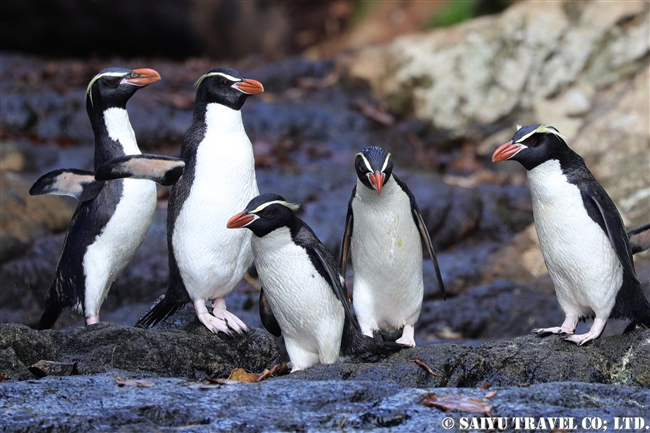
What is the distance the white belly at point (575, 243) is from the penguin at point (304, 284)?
3.53 feet

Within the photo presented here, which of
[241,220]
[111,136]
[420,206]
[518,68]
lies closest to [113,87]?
[111,136]

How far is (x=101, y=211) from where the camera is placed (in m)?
5.45

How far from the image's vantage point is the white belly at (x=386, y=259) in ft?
17.0

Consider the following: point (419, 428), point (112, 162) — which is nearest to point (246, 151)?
point (112, 162)

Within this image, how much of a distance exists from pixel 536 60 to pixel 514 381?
29.0 ft

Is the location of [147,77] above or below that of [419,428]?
above

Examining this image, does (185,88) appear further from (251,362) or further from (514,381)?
(514,381)

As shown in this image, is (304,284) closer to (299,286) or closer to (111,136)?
(299,286)

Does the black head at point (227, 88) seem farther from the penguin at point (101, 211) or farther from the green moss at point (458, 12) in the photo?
the green moss at point (458, 12)

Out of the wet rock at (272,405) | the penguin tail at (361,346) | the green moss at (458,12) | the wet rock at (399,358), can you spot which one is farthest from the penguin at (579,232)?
the green moss at (458,12)

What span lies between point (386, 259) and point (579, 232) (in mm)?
1156

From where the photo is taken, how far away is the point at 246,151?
5.32m

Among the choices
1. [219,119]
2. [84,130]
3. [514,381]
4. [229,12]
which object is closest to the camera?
[514,381]

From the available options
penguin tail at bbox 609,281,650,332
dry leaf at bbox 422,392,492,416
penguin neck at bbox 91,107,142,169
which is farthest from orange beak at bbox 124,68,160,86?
penguin tail at bbox 609,281,650,332
